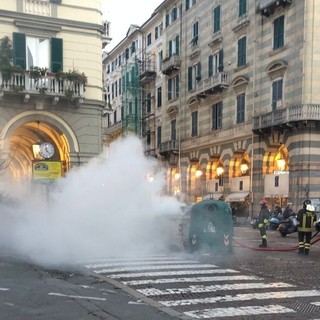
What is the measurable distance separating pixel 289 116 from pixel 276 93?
2817mm

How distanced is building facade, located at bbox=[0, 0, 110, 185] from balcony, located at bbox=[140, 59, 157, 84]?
80.6 ft

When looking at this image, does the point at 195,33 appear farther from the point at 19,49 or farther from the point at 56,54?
the point at 19,49

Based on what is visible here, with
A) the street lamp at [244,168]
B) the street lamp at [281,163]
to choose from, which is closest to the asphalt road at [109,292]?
the street lamp at [281,163]

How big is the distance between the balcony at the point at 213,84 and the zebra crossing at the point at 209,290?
2532cm

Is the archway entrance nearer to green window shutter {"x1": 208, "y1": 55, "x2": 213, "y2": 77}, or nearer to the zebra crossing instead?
the zebra crossing

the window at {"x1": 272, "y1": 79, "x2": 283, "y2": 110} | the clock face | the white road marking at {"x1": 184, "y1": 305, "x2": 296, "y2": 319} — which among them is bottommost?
the white road marking at {"x1": 184, "y1": 305, "x2": 296, "y2": 319}

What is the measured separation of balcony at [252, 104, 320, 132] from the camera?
1124 inches

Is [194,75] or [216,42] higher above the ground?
[216,42]

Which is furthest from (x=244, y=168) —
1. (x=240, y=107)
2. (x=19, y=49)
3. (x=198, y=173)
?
(x=19, y=49)

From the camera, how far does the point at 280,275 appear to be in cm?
1130

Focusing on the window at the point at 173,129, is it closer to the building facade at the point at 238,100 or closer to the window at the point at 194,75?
the building facade at the point at 238,100

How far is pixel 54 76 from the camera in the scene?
23.2 metres

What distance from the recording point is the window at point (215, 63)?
37531 mm

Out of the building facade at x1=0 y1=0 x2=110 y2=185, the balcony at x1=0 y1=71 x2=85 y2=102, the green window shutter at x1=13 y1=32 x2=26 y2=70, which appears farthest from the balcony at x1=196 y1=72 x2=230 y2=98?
the green window shutter at x1=13 y1=32 x2=26 y2=70
